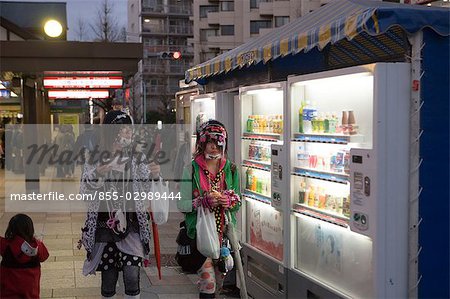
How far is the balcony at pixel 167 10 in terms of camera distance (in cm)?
6544

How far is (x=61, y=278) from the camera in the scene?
24.8 feet

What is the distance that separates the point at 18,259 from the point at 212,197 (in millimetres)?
1772

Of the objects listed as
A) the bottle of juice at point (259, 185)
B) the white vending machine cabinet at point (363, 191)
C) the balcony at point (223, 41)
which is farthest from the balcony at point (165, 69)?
the white vending machine cabinet at point (363, 191)

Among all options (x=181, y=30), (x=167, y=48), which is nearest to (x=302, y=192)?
(x=167, y=48)

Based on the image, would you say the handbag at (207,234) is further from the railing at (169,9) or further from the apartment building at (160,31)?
the railing at (169,9)

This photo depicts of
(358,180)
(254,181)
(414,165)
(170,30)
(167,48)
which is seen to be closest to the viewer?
(414,165)

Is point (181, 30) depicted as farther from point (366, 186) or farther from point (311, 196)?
point (366, 186)

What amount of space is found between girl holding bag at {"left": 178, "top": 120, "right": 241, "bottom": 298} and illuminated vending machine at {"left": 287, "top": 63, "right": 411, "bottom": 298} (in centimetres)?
73

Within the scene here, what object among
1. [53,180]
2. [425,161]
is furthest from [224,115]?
[53,180]

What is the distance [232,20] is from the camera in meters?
50.4

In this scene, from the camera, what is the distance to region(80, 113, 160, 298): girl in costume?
506 centimetres

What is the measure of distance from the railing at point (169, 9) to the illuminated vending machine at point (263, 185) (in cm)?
6025

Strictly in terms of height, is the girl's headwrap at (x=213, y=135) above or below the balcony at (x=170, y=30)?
below

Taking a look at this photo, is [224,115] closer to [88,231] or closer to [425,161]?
[88,231]
